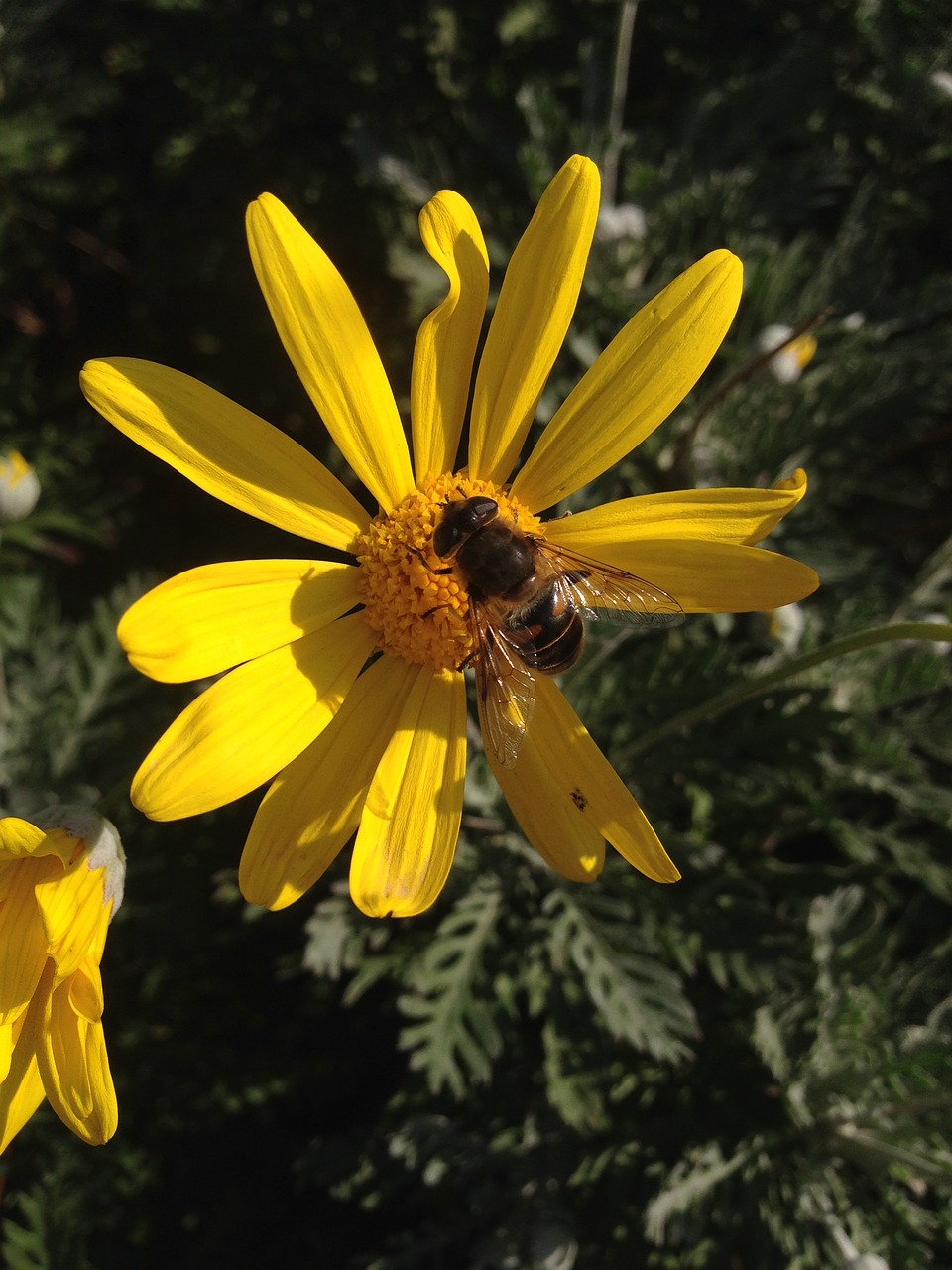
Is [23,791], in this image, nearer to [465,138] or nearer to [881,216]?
[465,138]

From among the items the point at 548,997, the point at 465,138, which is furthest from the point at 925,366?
the point at 548,997

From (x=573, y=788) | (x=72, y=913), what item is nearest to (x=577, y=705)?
(x=573, y=788)

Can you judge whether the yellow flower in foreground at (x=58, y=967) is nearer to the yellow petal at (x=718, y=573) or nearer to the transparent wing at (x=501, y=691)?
the transparent wing at (x=501, y=691)

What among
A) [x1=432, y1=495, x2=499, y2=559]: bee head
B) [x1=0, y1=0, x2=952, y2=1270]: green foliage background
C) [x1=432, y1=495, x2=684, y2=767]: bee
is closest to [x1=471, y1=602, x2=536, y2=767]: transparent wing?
[x1=432, y1=495, x2=684, y2=767]: bee

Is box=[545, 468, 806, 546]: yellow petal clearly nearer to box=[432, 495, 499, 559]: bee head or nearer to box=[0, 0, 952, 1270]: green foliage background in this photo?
box=[432, 495, 499, 559]: bee head

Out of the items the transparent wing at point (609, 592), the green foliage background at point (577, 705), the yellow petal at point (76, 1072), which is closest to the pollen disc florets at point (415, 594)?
the transparent wing at point (609, 592)
